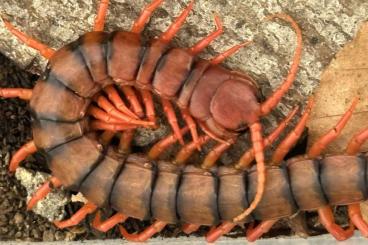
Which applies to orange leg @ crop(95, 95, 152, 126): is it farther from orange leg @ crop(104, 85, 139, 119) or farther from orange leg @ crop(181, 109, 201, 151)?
orange leg @ crop(181, 109, 201, 151)

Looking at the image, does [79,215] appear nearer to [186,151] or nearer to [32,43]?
[186,151]

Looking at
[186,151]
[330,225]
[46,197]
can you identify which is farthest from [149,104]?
[330,225]

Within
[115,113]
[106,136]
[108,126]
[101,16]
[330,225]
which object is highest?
[101,16]

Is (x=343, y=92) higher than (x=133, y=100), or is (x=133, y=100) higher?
(x=343, y=92)

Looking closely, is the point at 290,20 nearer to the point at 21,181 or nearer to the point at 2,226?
the point at 21,181

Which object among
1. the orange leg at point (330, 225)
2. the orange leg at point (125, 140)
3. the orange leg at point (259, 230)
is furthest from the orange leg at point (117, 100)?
the orange leg at point (330, 225)

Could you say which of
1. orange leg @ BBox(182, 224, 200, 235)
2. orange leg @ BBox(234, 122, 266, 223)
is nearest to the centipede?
orange leg @ BBox(234, 122, 266, 223)

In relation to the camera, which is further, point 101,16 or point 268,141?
point 268,141

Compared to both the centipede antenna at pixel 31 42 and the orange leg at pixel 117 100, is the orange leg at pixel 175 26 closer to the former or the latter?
the orange leg at pixel 117 100
